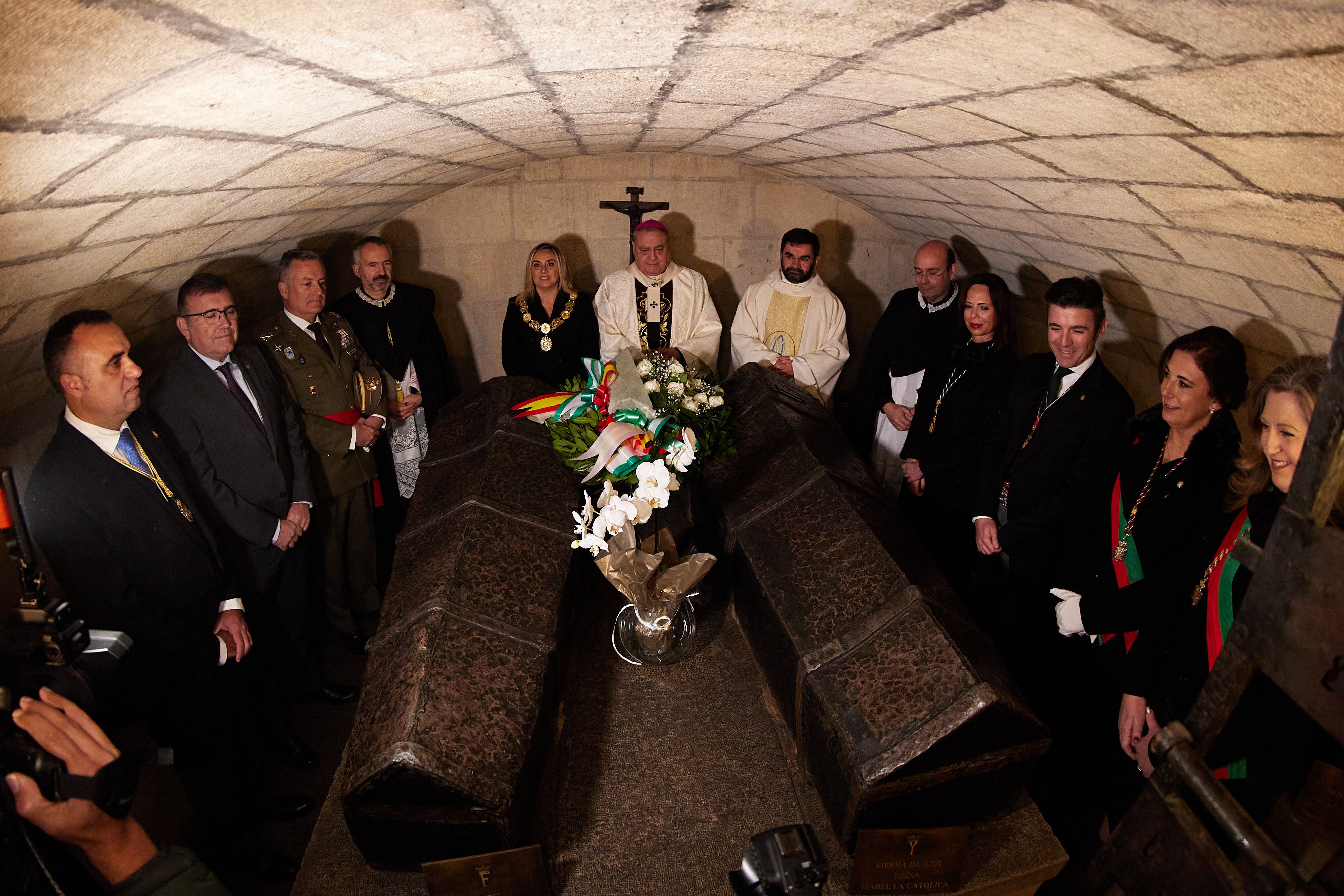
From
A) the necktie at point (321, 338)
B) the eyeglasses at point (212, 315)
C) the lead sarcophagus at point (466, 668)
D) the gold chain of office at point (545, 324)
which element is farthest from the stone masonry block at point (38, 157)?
the gold chain of office at point (545, 324)

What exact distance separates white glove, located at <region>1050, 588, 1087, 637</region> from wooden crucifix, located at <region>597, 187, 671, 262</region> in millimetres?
3304

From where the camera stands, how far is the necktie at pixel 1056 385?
2.76 m

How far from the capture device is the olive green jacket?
10.5 ft

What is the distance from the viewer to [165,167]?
1884 mm

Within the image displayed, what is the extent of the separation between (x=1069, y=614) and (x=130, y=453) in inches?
118

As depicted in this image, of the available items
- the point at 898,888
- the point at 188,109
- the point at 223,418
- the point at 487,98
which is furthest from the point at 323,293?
the point at 898,888

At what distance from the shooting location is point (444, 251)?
4.87 m

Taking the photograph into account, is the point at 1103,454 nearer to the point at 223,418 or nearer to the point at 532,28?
the point at 532,28

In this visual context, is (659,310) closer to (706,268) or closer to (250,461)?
(706,268)

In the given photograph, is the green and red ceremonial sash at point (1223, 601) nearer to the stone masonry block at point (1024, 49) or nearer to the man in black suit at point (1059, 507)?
the man in black suit at point (1059, 507)

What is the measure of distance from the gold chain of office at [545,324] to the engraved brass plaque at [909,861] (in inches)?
129

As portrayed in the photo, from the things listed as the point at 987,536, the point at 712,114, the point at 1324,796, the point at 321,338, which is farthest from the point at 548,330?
the point at 1324,796

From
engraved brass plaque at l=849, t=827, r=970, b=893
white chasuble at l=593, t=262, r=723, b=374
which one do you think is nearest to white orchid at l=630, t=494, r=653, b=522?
engraved brass plaque at l=849, t=827, r=970, b=893

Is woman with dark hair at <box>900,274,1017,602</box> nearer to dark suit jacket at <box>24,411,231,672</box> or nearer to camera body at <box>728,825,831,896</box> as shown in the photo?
camera body at <box>728,825,831,896</box>
